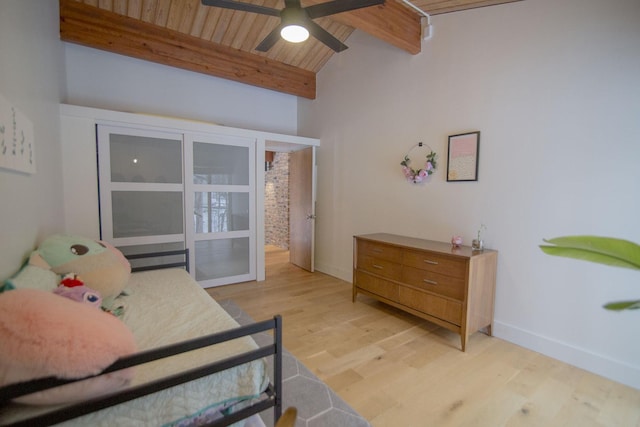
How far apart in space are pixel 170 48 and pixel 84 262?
290cm

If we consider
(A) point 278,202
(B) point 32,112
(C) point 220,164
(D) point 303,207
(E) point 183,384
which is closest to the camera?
(E) point 183,384

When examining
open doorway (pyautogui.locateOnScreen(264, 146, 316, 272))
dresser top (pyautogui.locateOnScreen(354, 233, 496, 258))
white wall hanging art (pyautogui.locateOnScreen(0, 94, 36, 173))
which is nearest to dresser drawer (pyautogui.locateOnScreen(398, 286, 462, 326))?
dresser top (pyautogui.locateOnScreen(354, 233, 496, 258))

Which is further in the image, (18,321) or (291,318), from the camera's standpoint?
(291,318)

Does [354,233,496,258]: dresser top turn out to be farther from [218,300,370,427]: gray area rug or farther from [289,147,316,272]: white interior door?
[289,147,316,272]: white interior door

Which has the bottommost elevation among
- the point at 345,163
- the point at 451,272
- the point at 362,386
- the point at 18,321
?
the point at 362,386

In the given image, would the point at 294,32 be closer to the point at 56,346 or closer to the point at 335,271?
the point at 56,346

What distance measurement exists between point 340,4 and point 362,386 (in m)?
2.54

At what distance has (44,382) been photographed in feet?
2.77

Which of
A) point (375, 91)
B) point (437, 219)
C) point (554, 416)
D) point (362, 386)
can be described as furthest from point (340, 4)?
point (554, 416)

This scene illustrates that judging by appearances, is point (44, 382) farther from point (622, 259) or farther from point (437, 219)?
point (437, 219)

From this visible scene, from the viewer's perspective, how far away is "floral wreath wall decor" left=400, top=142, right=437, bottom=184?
9.83 feet

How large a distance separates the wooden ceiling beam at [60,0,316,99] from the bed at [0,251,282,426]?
10.6 ft

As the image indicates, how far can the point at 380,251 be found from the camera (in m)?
3.00

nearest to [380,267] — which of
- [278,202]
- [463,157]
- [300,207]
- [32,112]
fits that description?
[463,157]
